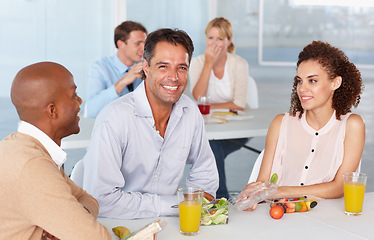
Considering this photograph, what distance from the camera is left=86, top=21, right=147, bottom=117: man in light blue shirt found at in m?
3.47

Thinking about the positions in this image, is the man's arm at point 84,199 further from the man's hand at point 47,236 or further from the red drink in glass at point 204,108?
the red drink in glass at point 204,108

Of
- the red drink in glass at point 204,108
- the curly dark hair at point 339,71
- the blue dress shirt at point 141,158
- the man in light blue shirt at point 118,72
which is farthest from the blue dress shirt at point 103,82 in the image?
the curly dark hair at point 339,71

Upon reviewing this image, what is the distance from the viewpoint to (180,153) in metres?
2.22

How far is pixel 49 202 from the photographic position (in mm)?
1305

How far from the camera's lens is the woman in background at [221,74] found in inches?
164

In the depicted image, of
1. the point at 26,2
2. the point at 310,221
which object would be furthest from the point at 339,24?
the point at 310,221

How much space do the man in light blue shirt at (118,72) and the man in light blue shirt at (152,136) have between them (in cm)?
124

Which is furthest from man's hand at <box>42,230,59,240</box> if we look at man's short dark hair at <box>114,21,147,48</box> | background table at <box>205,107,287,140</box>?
man's short dark hair at <box>114,21,147,48</box>

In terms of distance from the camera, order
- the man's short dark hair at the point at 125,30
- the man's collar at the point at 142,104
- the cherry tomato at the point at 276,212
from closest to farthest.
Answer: the cherry tomato at the point at 276,212 < the man's collar at the point at 142,104 < the man's short dark hair at the point at 125,30

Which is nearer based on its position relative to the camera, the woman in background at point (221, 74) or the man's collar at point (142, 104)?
the man's collar at point (142, 104)

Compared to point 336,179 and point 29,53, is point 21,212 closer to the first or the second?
point 336,179

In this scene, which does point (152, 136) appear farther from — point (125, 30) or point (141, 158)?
point (125, 30)

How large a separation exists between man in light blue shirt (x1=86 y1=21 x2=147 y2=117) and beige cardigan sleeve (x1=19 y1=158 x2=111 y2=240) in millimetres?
2142

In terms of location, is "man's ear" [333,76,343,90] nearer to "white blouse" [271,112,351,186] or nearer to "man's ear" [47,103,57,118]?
"white blouse" [271,112,351,186]
